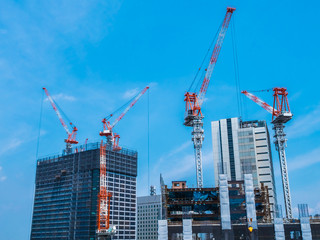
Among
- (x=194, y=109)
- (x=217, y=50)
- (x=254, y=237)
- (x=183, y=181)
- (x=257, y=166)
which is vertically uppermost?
(x=217, y=50)

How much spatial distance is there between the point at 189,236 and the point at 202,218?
45.9 feet

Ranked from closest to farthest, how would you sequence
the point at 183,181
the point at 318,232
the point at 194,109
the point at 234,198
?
1. the point at 318,232
2. the point at 234,198
3. the point at 183,181
4. the point at 194,109

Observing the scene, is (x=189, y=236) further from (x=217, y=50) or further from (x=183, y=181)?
(x=217, y=50)

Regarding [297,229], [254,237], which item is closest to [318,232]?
[297,229]

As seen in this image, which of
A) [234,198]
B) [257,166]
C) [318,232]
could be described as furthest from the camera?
[257,166]

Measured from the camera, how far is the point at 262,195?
13188 cm

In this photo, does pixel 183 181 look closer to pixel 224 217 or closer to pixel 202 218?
pixel 202 218

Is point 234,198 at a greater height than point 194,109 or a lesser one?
lesser

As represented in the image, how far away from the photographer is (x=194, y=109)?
179 m

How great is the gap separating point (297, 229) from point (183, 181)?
5020cm

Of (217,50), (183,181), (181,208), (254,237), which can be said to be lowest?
(254,237)

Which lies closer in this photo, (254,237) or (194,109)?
(254,237)

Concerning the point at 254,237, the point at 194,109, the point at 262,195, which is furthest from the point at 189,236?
the point at 194,109

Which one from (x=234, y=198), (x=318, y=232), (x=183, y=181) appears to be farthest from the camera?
(x=183, y=181)
